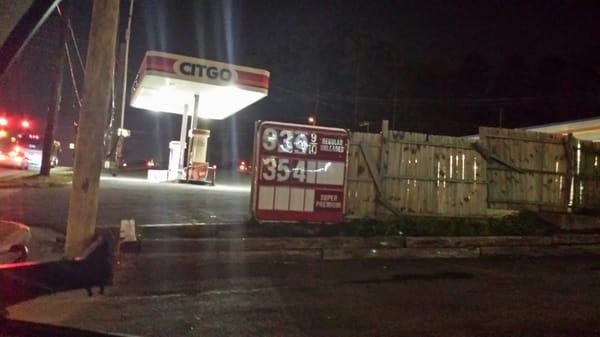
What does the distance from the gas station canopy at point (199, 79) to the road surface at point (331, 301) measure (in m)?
14.9

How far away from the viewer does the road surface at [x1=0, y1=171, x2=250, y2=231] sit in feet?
41.0

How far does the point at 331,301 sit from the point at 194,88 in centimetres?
1975

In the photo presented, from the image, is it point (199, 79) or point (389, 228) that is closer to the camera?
point (389, 228)

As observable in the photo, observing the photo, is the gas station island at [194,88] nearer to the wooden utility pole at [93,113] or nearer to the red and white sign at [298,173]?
the red and white sign at [298,173]

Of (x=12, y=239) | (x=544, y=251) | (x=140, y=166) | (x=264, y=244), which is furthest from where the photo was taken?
(x=140, y=166)

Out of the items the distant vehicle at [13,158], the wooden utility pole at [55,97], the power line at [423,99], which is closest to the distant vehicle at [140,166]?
the distant vehicle at [13,158]

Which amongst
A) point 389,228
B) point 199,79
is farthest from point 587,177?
point 199,79

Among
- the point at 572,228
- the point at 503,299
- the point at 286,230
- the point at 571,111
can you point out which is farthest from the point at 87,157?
the point at 571,111

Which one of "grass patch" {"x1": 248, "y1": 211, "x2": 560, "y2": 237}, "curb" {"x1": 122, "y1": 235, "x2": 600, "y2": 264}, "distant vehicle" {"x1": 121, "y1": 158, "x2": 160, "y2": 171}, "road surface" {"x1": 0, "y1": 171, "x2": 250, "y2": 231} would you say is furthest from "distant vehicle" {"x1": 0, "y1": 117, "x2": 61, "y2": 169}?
"curb" {"x1": 122, "y1": 235, "x2": 600, "y2": 264}

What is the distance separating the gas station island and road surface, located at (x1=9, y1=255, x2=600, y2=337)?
1500 cm

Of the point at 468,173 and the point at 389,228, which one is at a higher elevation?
the point at 468,173

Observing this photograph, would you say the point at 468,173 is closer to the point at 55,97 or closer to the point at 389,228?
the point at 389,228

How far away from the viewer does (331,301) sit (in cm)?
754

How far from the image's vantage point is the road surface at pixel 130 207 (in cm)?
1250
